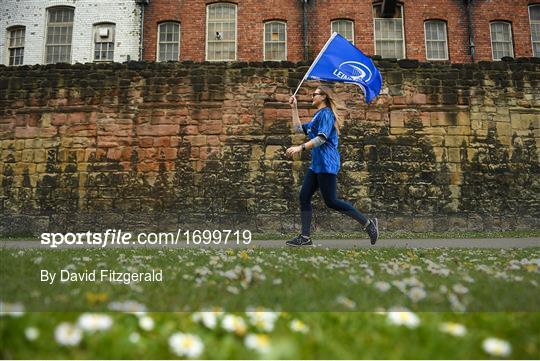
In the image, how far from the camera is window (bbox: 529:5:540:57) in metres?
21.8

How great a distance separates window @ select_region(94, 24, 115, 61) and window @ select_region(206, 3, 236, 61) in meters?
4.85

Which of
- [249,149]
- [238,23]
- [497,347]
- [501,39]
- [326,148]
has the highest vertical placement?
[238,23]

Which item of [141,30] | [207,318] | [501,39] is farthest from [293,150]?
A: [501,39]

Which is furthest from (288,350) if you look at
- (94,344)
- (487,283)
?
(487,283)

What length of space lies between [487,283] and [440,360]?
210cm

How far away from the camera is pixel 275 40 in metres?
21.0

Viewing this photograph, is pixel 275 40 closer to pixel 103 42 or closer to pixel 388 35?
pixel 388 35

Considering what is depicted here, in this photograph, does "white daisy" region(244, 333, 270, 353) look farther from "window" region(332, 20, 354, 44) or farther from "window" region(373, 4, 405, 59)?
"window" region(373, 4, 405, 59)

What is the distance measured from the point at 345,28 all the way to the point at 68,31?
14.3 metres

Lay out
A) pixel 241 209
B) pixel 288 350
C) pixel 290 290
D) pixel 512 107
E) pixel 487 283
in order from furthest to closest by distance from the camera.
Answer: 1. pixel 512 107
2. pixel 241 209
3. pixel 487 283
4. pixel 290 290
5. pixel 288 350

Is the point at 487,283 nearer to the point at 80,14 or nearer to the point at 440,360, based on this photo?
the point at 440,360

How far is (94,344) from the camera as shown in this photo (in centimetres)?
168

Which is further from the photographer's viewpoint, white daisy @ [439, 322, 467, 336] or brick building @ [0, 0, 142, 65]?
brick building @ [0, 0, 142, 65]

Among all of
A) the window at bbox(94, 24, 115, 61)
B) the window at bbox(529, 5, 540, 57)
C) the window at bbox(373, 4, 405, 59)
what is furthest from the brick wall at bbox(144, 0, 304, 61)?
the window at bbox(529, 5, 540, 57)
